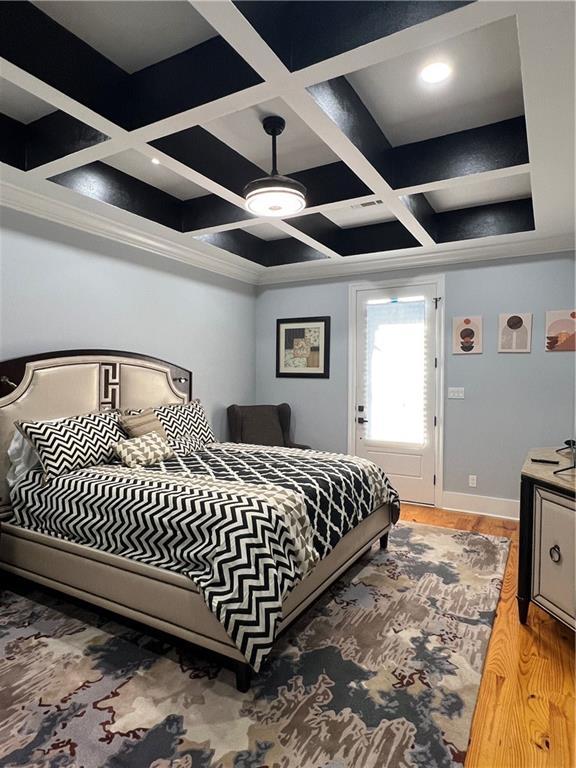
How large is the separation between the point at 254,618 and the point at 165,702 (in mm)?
479

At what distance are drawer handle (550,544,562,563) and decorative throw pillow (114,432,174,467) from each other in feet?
7.81

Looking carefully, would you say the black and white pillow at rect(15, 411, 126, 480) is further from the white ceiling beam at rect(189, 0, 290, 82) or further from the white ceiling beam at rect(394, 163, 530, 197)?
the white ceiling beam at rect(394, 163, 530, 197)

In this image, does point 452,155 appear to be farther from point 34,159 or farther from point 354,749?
point 354,749

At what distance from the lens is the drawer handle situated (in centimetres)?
217

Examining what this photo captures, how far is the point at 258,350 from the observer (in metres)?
5.51

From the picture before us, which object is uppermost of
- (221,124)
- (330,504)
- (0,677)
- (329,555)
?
(221,124)

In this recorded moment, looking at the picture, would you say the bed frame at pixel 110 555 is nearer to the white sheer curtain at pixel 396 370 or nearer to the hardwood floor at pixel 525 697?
the hardwood floor at pixel 525 697

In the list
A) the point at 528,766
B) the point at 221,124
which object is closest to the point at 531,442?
the point at 528,766

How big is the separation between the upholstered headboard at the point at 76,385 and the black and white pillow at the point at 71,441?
0.22m

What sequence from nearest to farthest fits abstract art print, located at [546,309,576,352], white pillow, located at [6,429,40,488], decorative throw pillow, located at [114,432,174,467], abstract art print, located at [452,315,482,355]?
white pillow, located at [6,429,40,488]
decorative throw pillow, located at [114,432,174,467]
abstract art print, located at [546,309,576,352]
abstract art print, located at [452,315,482,355]

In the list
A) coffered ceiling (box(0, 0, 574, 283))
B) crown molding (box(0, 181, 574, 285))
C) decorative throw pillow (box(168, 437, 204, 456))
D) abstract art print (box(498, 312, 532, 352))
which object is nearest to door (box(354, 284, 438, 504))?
crown molding (box(0, 181, 574, 285))

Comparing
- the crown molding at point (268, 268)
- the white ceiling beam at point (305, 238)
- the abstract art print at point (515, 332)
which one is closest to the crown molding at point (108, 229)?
the crown molding at point (268, 268)

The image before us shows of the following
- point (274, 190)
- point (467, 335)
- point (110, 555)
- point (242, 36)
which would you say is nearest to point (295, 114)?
point (274, 190)

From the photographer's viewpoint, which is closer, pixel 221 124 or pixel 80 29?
pixel 80 29
